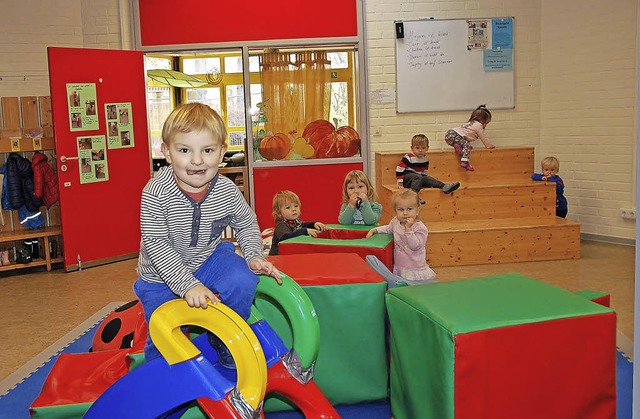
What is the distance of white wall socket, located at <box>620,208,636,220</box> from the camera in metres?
6.83

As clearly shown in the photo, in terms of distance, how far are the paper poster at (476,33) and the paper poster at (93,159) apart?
12.3 ft

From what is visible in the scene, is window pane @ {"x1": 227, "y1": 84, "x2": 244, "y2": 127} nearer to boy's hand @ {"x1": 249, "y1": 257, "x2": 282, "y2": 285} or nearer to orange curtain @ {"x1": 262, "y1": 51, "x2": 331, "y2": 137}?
orange curtain @ {"x1": 262, "y1": 51, "x2": 331, "y2": 137}

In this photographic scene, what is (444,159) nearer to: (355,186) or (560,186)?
(560,186)

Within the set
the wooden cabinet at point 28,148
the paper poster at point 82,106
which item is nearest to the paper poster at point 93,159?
the paper poster at point 82,106

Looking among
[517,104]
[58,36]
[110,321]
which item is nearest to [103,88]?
[58,36]

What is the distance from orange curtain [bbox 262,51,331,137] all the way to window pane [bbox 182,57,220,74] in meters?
1.00

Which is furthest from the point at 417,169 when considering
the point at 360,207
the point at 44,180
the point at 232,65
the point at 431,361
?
the point at 431,361

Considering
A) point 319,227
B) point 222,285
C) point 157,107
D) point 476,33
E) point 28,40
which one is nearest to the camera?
point 222,285

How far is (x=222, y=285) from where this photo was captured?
2.49m

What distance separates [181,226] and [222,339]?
0.43m

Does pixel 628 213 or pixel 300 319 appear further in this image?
pixel 628 213

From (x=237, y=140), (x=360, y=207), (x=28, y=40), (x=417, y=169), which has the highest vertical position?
(x=28, y=40)

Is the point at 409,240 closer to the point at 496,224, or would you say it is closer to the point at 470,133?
the point at 496,224

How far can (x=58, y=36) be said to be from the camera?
23.5ft
